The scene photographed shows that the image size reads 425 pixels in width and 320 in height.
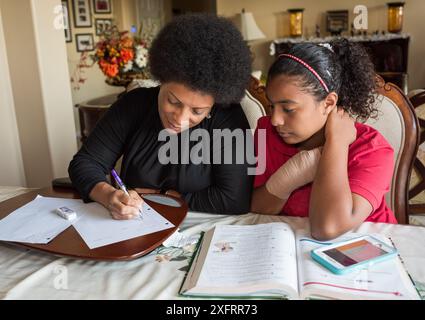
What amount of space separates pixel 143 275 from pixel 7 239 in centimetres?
34

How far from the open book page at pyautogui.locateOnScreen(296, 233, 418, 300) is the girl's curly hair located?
471 millimetres

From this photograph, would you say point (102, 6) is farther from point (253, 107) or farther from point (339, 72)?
point (339, 72)

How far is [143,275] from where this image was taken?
828mm

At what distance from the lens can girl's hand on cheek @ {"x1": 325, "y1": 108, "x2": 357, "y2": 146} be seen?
3.64 feet

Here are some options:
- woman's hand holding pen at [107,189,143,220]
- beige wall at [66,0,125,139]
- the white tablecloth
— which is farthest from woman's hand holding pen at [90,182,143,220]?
beige wall at [66,0,125,139]

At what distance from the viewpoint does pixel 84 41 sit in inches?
215

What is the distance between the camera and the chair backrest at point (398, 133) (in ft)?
4.29

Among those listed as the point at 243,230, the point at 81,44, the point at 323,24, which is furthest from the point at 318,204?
the point at 323,24

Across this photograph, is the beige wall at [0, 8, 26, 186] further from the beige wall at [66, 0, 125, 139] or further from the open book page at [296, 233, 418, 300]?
the beige wall at [66, 0, 125, 139]

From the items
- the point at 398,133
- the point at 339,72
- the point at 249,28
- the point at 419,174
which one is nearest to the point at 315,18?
the point at 249,28

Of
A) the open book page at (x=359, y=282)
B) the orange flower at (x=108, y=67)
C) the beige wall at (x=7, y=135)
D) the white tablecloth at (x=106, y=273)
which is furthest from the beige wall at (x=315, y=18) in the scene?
the open book page at (x=359, y=282)

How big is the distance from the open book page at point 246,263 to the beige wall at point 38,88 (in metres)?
1.80

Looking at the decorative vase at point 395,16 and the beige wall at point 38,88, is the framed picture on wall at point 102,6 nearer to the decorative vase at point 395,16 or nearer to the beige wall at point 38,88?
the beige wall at point 38,88
